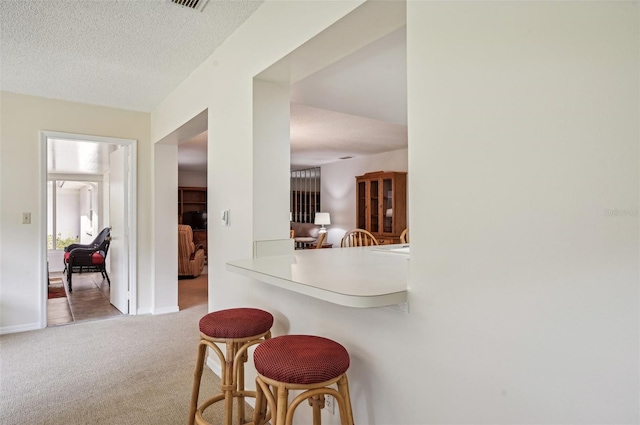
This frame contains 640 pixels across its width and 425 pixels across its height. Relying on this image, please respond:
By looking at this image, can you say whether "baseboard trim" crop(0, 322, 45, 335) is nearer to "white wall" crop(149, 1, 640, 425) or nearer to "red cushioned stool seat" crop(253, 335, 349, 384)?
"red cushioned stool seat" crop(253, 335, 349, 384)

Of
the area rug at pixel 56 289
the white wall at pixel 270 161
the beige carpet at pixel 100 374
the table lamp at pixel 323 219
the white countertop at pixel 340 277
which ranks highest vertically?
the white wall at pixel 270 161

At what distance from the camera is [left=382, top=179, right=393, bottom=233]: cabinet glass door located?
6.02m

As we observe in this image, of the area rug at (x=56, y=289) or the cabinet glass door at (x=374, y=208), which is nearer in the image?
the area rug at (x=56, y=289)

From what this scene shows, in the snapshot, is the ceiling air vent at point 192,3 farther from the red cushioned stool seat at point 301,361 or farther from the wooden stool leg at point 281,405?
the wooden stool leg at point 281,405

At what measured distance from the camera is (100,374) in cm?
263

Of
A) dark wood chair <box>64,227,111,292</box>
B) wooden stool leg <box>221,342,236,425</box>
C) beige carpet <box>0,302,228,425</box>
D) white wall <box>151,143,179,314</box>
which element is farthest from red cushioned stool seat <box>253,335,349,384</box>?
dark wood chair <box>64,227,111,292</box>

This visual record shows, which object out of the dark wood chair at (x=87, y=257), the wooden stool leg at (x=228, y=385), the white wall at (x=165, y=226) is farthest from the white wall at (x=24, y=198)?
the wooden stool leg at (x=228, y=385)

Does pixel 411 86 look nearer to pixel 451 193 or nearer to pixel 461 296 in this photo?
pixel 451 193

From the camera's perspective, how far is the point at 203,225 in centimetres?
1000

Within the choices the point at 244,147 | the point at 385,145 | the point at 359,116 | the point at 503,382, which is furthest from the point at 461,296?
the point at 385,145

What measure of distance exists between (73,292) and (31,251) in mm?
2292

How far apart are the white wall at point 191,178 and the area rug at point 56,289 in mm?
3794

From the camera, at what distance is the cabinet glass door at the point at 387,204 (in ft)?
19.7

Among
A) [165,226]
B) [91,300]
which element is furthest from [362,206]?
[91,300]
